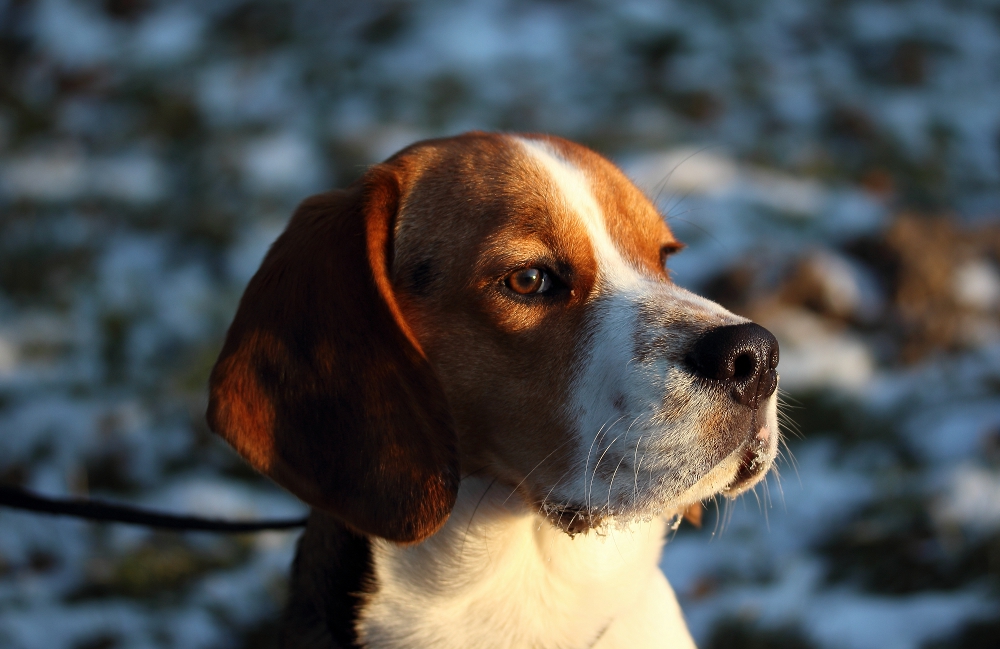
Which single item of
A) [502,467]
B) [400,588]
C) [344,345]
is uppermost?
[344,345]


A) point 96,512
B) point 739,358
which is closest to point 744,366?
point 739,358

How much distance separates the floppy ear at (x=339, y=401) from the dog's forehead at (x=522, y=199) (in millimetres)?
288

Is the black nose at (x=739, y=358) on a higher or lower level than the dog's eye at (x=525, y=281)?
lower

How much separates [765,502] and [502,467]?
7.50 feet

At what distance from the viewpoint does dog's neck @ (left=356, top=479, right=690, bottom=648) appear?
233 centimetres

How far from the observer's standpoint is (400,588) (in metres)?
2.34

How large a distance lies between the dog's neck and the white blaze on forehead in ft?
2.07

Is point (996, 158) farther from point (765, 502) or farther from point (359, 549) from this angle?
point (359, 549)

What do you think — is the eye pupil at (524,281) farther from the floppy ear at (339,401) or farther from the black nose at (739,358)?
the black nose at (739,358)

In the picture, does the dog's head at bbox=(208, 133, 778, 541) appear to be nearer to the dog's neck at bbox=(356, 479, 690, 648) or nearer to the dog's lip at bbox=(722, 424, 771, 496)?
the dog's lip at bbox=(722, 424, 771, 496)

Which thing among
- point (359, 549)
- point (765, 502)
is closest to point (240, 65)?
point (765, 502)

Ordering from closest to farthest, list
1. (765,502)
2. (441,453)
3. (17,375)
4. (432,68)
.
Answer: (441,453) < (765,502) < (17,375) < (432,68)

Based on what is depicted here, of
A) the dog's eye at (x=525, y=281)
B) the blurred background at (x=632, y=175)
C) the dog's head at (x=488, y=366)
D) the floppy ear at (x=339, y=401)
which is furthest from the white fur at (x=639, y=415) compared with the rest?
the blurred background at (x=632, y=175)

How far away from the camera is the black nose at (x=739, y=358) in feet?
6.44
